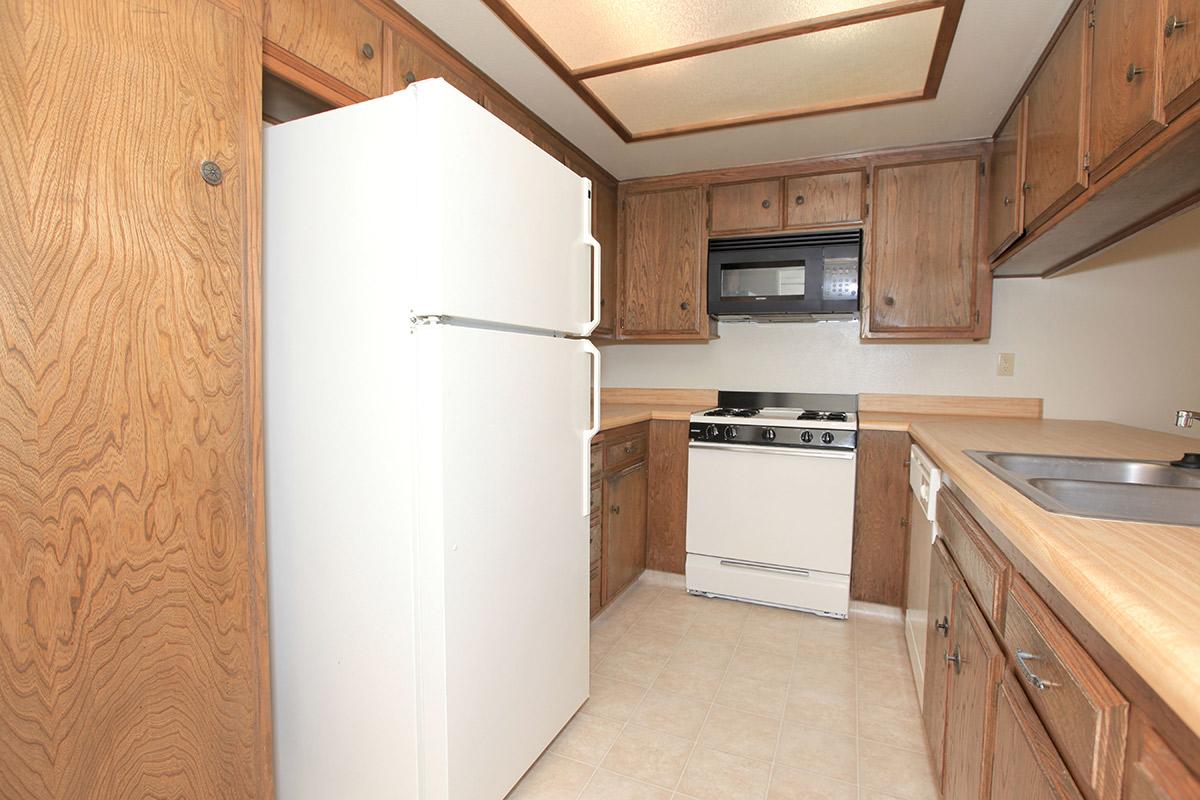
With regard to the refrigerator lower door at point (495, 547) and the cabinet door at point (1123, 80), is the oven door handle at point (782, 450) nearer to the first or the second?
the refrigerator lower door at point (495, 547)

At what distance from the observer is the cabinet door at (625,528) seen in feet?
8.57

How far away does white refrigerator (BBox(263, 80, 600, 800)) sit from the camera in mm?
1170

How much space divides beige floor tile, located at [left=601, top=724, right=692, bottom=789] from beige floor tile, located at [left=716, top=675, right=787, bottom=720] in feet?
0.94

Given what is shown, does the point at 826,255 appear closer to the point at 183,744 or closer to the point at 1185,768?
the point at 1185,768

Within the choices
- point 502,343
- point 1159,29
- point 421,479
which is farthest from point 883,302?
point 421,479

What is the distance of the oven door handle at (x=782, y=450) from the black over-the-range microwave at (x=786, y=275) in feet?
2.34

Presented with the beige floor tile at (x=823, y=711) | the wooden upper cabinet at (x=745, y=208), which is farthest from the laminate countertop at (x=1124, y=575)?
the wooden upper cabinet at (x=745, y=208)

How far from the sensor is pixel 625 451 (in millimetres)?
2711

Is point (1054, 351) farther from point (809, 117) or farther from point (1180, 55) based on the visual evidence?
point (1180, 55)

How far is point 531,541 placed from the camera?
151cm

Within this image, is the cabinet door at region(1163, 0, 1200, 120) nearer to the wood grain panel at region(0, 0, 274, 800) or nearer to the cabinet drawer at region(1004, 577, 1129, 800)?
the cabinet drawer at region(1004, 577, 1129, 800)

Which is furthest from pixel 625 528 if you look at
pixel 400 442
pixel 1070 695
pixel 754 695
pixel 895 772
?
pixel 1070 695

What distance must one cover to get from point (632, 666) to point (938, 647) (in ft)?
3.65

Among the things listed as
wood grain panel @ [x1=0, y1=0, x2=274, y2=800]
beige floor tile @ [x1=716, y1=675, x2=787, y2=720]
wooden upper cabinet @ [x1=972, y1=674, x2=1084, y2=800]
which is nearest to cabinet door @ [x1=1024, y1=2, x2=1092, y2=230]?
wooden upper cabinet @ [x1=972, y1=674, x2=1084, y2=800]
